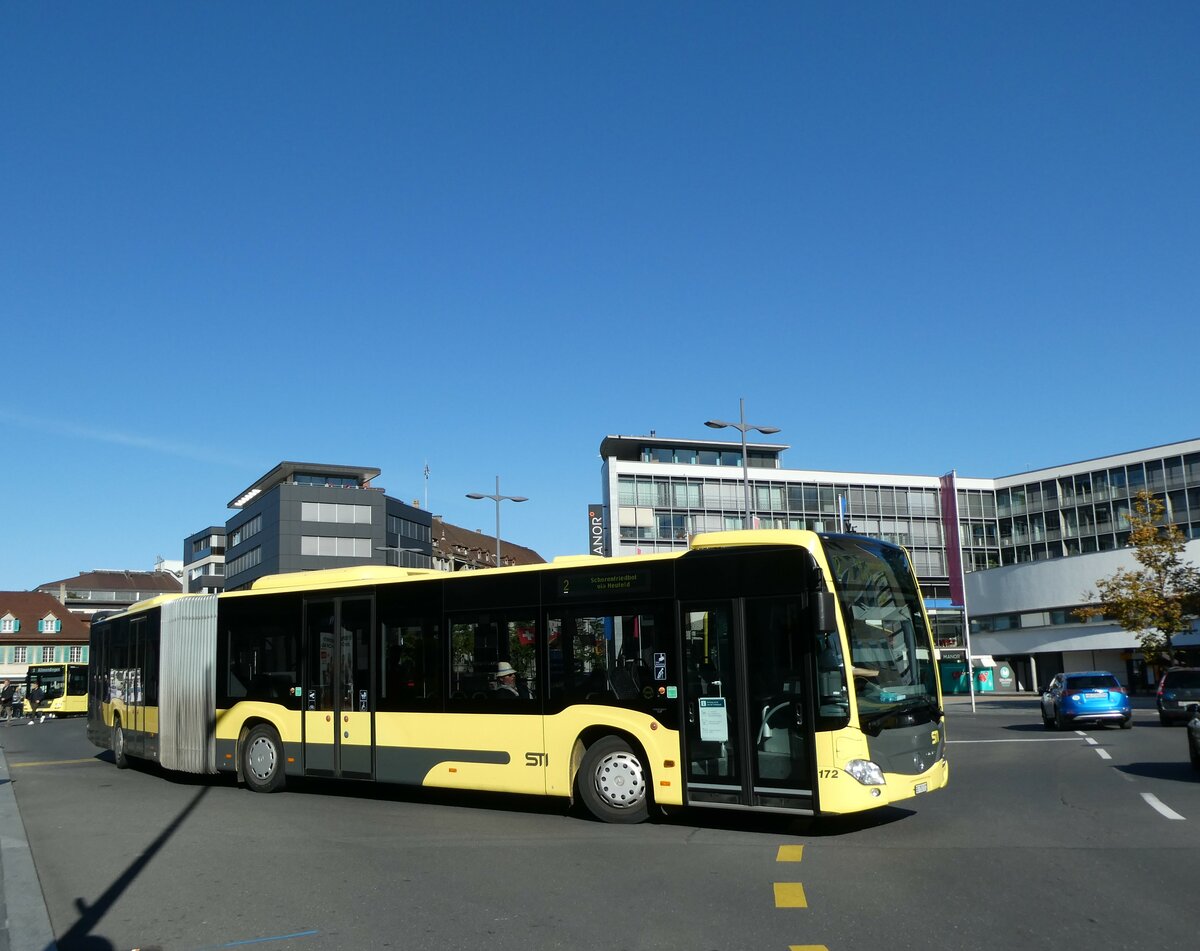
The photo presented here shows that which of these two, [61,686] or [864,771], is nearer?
[864,771]

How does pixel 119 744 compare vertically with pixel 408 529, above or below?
below

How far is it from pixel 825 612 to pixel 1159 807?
204 inches

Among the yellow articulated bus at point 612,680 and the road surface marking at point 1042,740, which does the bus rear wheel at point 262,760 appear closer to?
the yellow articulated bus at point 612,680

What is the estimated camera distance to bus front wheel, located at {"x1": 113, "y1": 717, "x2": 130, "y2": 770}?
21.3 meters

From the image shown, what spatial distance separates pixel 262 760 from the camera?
53.8 feet

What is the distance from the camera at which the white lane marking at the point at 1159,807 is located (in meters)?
11.9

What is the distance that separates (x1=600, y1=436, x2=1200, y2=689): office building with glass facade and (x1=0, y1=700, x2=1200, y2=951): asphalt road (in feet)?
193

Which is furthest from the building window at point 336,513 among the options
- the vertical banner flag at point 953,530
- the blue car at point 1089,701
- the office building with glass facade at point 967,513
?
the blue car at point 1089,701

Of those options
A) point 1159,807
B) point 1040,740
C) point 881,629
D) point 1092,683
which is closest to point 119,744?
point 881,629

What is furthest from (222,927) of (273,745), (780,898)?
(273,745)

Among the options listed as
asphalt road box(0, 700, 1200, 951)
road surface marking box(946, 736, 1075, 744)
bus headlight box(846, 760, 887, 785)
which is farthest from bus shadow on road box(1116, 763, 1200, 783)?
bus headlight box(846, 760, 887, 785)

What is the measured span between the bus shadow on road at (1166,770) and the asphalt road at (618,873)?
161mm

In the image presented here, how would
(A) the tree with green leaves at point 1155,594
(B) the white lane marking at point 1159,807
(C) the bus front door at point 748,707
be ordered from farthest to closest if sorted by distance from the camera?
(A) the tree with green leaves at point 1155,594 < (B) the white lane marking at point 1159,807 < (C) the bus front door at point 748,707

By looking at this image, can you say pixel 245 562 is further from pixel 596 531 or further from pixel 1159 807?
pixel 1159 807
